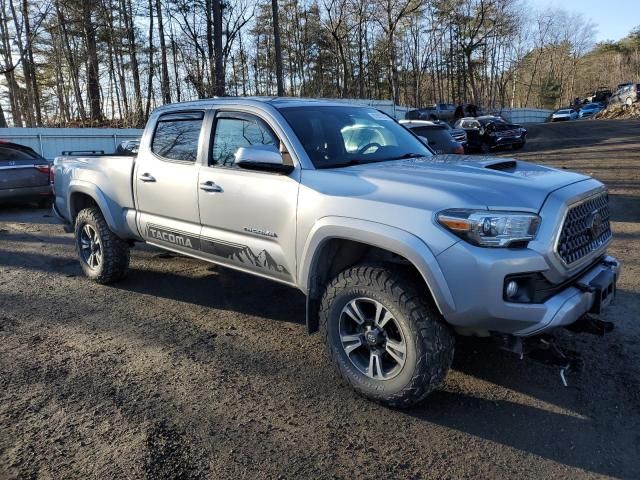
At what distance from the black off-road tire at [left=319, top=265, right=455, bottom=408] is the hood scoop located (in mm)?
1073

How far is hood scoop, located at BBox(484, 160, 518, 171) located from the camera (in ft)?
11.9

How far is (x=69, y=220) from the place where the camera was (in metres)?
6.24

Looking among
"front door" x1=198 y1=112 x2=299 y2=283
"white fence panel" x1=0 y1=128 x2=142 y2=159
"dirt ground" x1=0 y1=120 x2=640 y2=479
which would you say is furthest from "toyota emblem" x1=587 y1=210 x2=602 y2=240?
"white fence panel" x1=0 y1=128 x2=142 y2=159

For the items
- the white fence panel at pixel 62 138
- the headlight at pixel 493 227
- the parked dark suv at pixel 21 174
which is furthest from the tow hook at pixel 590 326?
the white fence panel at pixel 62 138

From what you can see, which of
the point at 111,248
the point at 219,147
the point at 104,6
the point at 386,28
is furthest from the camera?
the point at 386,28

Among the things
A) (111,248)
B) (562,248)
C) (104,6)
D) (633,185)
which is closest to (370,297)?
(562,248)

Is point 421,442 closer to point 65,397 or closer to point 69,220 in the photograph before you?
point 65,397

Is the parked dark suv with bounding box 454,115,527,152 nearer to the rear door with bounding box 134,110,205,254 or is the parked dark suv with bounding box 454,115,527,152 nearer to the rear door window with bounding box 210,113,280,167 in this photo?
the rear door with bounding box 134,110,205,254

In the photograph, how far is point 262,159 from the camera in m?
3.63

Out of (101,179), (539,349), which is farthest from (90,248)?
(539,349)

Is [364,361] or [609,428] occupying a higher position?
[364,361]

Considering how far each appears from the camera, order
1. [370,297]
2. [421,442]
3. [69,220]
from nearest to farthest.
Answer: [421,442]
[370,297]
[69,220]

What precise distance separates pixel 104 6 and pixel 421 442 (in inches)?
1370

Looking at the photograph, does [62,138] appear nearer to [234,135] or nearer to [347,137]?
[234,135]
